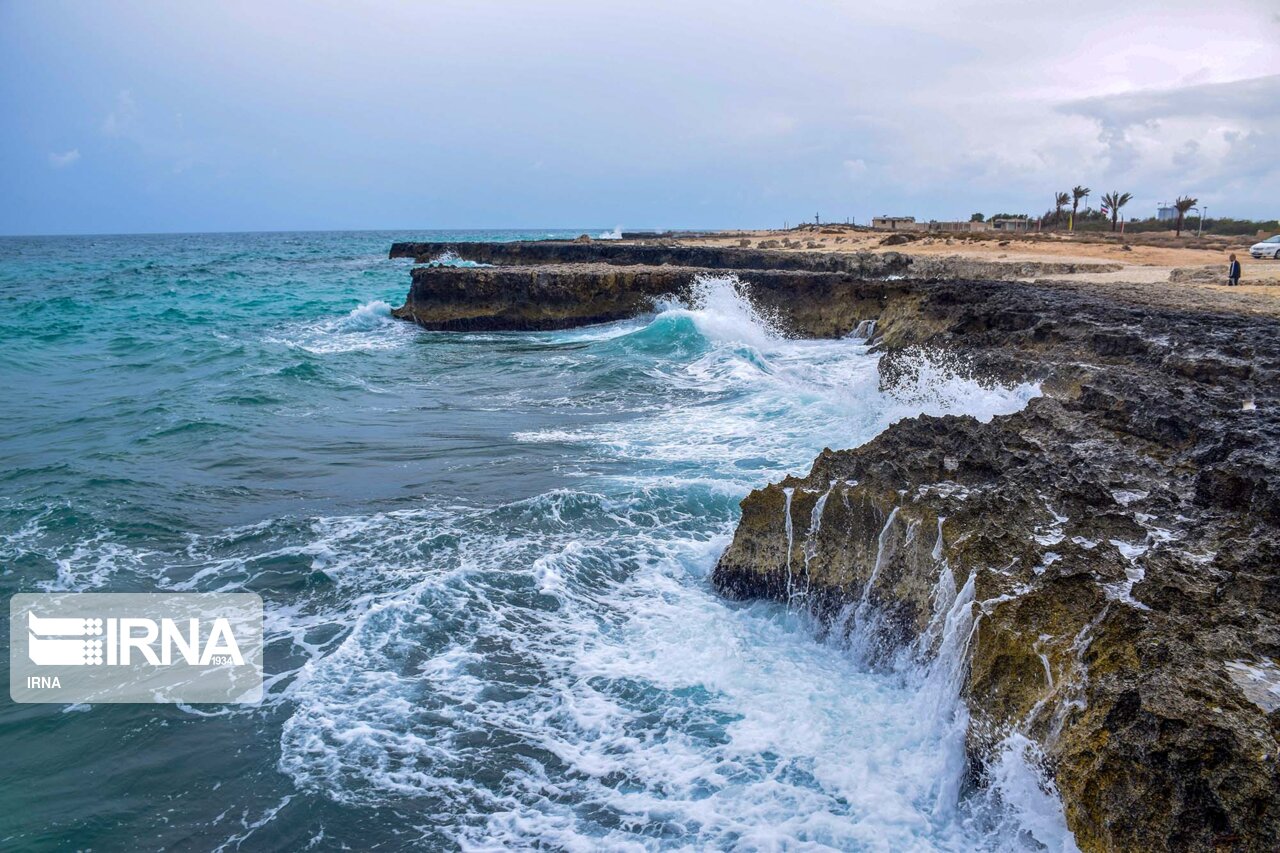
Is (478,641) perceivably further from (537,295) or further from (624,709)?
(537,295)

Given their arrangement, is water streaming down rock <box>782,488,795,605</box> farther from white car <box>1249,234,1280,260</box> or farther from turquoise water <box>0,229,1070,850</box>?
white car <box>1249,234,1280,260</box>

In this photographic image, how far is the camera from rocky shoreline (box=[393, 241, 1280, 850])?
327cm

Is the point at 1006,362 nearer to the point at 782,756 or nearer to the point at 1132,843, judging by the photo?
the point at 782,756

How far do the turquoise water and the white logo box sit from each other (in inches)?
8.3

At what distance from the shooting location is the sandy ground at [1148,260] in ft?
45.5

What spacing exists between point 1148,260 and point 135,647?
98.1 ft

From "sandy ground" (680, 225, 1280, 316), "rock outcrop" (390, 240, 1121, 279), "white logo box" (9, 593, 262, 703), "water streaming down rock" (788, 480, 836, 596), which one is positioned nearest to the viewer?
"white logo box" (9, 593, 262, 703)

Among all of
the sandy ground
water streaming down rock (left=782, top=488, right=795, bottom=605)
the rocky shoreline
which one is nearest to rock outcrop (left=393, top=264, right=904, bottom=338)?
the sandy ground

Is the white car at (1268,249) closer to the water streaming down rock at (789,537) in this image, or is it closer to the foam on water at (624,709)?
the foam on water at (624,709)

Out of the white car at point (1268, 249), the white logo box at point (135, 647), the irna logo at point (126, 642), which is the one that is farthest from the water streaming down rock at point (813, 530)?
the white car at point (1268, 249)

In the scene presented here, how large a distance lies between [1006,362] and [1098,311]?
2.90 metres

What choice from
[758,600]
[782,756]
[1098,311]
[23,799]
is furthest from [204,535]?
[1098,311]

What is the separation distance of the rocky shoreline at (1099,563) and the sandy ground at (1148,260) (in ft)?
13.1

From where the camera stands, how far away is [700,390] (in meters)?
15.6
